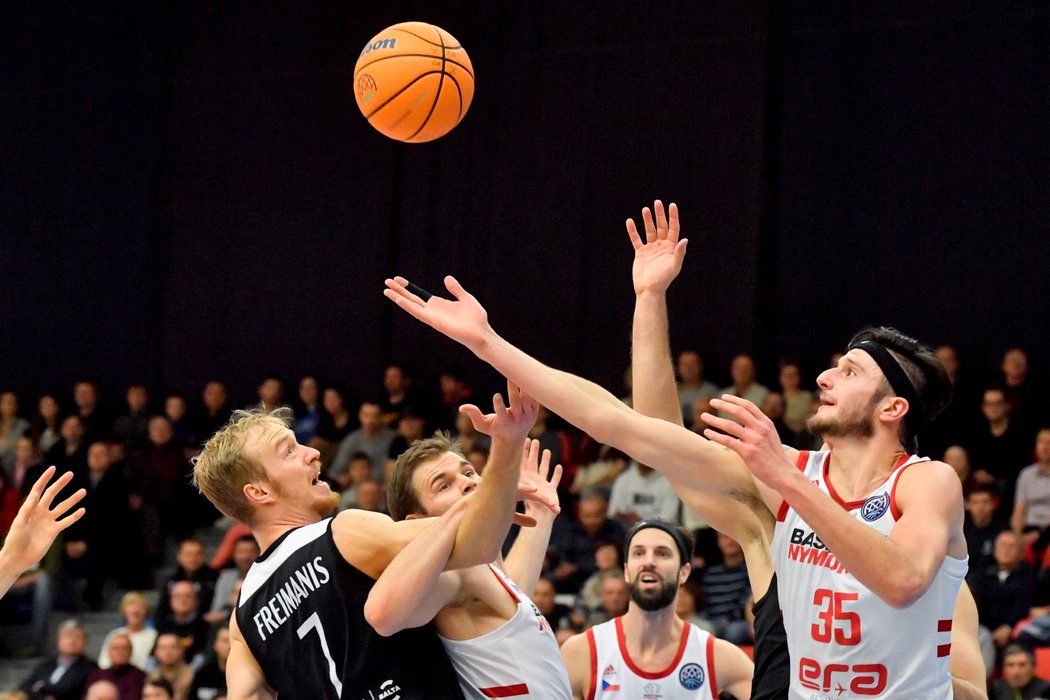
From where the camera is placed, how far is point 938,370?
4.64 meters

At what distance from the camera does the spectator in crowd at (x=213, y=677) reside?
462 inches

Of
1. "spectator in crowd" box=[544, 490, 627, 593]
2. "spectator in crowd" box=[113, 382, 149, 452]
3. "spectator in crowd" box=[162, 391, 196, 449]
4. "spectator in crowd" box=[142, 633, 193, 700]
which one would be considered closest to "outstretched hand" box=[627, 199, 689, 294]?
"spectator in crowd" box=[544, 490, 627, 593]

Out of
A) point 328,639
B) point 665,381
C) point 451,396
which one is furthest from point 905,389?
point 451,396

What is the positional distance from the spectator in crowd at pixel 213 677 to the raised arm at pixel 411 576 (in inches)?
302

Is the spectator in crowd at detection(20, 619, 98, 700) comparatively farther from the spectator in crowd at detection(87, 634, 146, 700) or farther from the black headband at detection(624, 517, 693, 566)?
the black headband at detection(624, 517, 693, 566)

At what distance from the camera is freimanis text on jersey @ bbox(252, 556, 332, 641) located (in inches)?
185

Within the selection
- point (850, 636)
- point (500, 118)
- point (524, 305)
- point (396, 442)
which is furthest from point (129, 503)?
point (850, 636)

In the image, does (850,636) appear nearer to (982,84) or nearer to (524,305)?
(982,84)

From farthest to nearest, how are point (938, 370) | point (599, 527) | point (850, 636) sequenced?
point (599, 527) < point (938, 370) < point (850, 636)

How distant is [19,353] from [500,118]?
24.0 ft

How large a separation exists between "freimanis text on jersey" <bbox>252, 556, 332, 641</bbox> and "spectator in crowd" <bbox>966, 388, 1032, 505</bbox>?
8.22 metres

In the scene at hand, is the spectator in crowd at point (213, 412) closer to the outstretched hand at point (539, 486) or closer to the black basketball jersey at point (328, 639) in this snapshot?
the outstretched hand at point (539, 486)

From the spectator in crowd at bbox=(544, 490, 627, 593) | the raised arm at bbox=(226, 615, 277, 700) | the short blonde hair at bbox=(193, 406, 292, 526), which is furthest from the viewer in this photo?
the spectator in crowd at bbox=(544, 490, 627, 593)

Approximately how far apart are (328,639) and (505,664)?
0.62 metres
